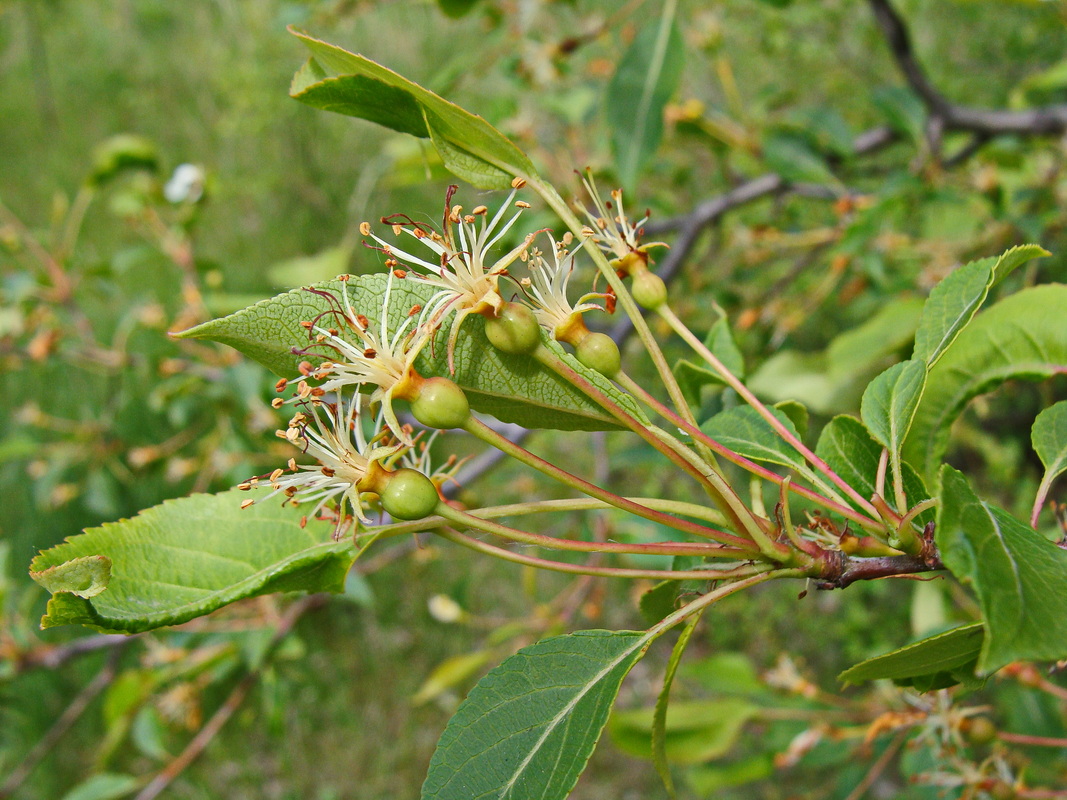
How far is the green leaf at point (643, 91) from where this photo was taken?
993 mm

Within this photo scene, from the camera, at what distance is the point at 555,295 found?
0.46m

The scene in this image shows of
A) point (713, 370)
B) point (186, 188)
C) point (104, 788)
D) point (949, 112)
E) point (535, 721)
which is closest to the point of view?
point (535, 721)

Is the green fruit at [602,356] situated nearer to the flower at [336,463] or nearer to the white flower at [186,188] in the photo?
the flower at [336,463]

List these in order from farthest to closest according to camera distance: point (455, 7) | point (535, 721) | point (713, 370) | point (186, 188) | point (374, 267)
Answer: point (186, 188)
point (455, 7)
point (374, 267)
point (713, 370)
point (535, 721)

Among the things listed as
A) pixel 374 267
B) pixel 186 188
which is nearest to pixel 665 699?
pixel 374 267

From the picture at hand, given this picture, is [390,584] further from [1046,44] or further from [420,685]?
[1046,44]

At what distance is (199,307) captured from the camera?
53.0 inches

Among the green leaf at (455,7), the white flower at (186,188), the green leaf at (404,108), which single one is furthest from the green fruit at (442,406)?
the white flower at (186,188)

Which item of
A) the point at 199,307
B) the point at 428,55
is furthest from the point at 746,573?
the point at 428,55

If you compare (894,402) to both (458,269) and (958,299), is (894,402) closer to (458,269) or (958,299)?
(958,299)

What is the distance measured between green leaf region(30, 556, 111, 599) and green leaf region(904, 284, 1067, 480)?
441mm

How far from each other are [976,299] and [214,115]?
317 cm

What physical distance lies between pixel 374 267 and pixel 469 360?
1.28 feet

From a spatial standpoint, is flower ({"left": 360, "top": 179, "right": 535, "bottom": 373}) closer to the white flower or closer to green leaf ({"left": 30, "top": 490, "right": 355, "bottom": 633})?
green leaf ({"left": 30, "top": 490, "right": 355, "bottom": 633})
